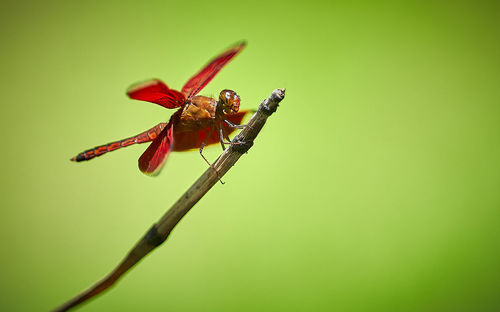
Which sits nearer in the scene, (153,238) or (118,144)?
(153,238)

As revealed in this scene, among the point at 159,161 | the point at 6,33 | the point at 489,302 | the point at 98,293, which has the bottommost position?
the point at 489,302

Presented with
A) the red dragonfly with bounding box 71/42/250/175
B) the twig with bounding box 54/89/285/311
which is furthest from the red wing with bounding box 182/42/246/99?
the twig with bounding box 54/89/285/311

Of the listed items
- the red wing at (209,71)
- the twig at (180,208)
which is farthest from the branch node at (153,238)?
the red wing at (209,71)

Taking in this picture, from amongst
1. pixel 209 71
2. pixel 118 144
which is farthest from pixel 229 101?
pixel 118 144

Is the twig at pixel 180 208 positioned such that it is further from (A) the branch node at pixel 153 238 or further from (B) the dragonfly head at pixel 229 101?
(B) the dragonfly head at pixel 229 101

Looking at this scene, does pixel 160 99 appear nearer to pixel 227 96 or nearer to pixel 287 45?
pixel 227 96

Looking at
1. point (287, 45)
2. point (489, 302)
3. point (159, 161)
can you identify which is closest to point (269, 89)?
point (287, 45)

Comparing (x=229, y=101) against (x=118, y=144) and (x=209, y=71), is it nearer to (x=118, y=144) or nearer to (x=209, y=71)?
(x=209, y=71)
